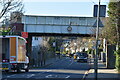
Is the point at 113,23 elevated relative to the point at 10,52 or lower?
elevated

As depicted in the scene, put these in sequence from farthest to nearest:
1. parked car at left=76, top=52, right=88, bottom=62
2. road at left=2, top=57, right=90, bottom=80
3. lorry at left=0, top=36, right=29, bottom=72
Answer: parked car at left=76, top=52, right=88, bottom=62 → lorry at left=0, top=36, right=29, bottom=72 → road at left=2, top=57, right=90, bottom=80

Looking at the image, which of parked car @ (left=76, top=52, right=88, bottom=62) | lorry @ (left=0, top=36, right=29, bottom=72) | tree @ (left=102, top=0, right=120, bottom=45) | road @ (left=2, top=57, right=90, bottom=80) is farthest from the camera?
parked car @ (left=76, top=52, right=88, bottom=62)

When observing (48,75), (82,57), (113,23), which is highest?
(113,23)

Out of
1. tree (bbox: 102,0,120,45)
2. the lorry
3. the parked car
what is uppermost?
tree (bbox: 102,0,120,45)

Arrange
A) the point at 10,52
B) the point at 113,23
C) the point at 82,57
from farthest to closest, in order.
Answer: the point at 82,57
the point at 113,23
the point at 10,52

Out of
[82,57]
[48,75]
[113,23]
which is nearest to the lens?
[48,75]

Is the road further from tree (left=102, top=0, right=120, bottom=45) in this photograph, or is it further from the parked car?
the parked car

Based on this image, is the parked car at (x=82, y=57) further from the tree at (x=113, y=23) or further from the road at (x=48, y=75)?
the tree at (x=113, y=23)

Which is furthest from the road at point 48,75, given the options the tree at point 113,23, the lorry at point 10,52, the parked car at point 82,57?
the parked car at point 82,57

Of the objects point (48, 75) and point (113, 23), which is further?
point (113, 23)

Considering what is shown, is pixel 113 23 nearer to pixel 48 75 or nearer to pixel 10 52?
pixel 48 75

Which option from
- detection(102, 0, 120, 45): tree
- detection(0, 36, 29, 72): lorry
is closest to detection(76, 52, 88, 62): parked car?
detection(102, 0, 120, 45): tree

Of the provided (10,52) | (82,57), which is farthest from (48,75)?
(82,57)

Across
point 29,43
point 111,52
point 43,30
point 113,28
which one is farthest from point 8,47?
point 29,43
